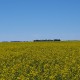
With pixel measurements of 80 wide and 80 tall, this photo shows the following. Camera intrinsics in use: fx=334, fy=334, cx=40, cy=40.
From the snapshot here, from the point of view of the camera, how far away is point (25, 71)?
12.8 meters

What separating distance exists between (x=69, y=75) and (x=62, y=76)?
337mm

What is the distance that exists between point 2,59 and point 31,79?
6.53m

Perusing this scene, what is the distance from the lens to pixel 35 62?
54.7 feet

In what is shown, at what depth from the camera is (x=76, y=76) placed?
11328 millimetres

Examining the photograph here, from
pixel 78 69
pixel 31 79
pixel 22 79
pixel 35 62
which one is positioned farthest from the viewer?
pixel 35 62

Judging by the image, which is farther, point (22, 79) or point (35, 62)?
point (35, 62)

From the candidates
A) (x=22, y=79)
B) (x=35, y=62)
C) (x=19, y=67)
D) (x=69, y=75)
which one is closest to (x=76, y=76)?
(x=69, y=75)

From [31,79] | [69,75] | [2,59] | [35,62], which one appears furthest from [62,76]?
[2,59]

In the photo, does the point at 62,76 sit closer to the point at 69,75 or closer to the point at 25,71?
the point at 69,75

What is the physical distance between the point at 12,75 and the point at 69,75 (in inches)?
77.4

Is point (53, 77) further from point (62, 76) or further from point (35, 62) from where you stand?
point (35, 62)

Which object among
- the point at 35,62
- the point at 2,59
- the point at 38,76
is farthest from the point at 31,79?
the point at 2,59

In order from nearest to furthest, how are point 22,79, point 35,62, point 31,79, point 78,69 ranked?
point 22,79, point 31,79, point 78,69, point 35,62

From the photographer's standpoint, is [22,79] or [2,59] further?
[2,59]
